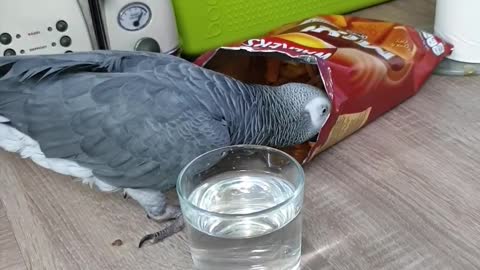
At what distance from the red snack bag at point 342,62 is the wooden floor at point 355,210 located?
3cm

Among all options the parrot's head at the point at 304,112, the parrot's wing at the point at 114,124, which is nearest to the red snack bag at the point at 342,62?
the parrot's head at the point at 304,112

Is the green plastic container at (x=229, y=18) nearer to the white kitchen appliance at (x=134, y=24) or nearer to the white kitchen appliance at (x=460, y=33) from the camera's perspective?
the white kitchen appliance at (x=134, y=24)

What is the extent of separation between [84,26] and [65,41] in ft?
0.09

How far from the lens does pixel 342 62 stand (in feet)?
2.07

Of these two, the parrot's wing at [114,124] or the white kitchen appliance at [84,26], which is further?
the white kitchen appliance at [84,26]

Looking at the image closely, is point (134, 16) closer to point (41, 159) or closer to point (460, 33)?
point (41, 159)

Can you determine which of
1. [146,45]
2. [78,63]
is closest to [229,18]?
[146,45]

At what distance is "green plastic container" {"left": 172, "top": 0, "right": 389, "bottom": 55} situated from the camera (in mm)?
756

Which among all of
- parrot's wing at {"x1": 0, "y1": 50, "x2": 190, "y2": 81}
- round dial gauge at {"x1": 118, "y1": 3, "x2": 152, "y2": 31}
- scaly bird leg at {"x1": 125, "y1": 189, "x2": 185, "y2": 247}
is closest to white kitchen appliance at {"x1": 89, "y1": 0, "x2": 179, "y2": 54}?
round dial gauge at {"x1": 118, "y1": 3, "x2": 152, "y2": 31}

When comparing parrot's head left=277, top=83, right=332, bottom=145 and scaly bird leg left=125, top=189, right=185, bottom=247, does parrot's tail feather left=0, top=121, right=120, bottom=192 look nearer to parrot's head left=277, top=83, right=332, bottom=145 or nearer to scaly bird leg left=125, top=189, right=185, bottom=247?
scaly bird leg left=125, top=189, right=185, bottom=247

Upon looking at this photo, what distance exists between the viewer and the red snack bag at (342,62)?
0.62 meters

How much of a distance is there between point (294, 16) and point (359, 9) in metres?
0.11

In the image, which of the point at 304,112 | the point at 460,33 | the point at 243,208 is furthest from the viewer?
the point at 460,33

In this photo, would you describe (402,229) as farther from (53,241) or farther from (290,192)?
(53,241)
